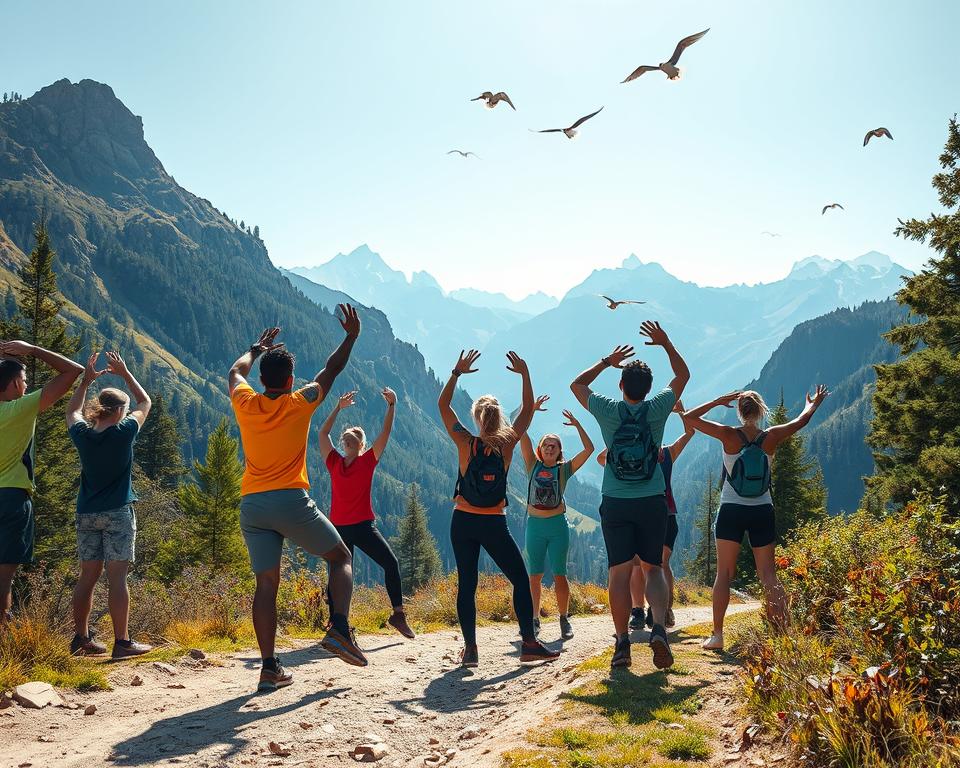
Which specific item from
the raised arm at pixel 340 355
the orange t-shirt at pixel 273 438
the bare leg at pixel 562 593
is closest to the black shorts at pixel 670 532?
the bare leg at pixel 562 593

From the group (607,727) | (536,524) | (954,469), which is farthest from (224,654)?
(954,469)

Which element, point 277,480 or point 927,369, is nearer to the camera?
point 277,480

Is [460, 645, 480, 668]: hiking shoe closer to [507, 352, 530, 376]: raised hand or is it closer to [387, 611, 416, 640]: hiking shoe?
[387, 611, 416, 640]: hiking shoe

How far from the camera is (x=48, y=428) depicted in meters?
24.2

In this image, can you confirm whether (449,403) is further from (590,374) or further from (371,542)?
(371,542)

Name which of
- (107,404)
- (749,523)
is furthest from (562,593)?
(107,404)

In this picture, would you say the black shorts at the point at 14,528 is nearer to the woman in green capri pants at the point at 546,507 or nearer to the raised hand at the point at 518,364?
the raised hand at the point at 518,364

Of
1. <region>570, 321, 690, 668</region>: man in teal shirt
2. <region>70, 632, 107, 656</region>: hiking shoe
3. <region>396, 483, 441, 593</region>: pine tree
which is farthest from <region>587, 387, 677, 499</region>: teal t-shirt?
<region>396, 483, 441, 593</region>: pine tree

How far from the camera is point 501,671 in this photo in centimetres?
733

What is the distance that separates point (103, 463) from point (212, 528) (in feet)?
91.1

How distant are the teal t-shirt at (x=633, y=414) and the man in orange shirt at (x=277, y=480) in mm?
2409

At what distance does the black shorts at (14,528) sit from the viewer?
19.5ft

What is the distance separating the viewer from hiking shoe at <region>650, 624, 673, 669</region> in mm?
5914

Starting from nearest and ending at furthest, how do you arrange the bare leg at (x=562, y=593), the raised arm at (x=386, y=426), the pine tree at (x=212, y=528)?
1. the raised arm at (x=386, y=426)
2. the bare leg at (x=562, y=593)
3. the pine tree at (x=212, y=528)
